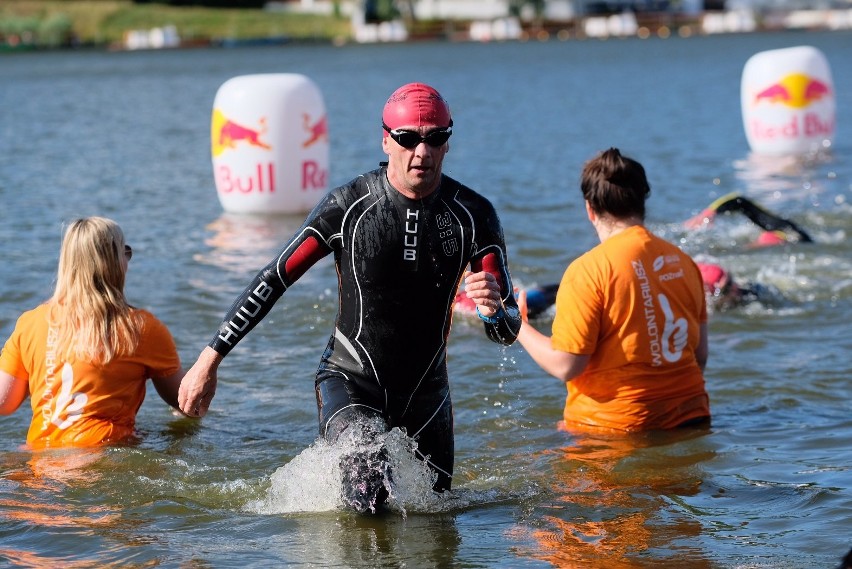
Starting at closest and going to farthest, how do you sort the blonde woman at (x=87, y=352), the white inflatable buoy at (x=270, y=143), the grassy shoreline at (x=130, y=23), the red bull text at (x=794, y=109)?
the blonde woman at (x=87, y=352)
the white inflatable buoy at (x=270, y=143)
the red bull text at (x=794, y=109)
the grassy shoreline at (x=130, y=23)

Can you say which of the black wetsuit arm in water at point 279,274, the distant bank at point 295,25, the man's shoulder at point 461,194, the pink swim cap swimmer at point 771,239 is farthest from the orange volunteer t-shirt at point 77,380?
the distant bank at point 295,25

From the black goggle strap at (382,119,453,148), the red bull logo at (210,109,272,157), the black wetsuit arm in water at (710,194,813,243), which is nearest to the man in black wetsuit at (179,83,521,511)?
the black goggle strap at (382,119,453,148)

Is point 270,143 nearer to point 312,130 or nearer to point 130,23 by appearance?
point 312,130

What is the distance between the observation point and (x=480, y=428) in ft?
26.0

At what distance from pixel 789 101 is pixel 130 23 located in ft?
287

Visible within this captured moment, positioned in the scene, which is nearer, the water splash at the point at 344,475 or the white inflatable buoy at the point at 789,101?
the water splash at the point at 344,475

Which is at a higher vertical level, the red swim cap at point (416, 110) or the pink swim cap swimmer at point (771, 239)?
the red swim cap at point (416, 110)

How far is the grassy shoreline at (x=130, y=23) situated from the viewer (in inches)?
3693

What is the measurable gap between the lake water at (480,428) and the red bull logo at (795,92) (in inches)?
41.6

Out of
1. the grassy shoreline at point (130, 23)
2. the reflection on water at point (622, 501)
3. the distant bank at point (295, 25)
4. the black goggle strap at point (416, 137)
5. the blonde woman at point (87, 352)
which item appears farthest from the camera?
the distant bank at point (295, 25)

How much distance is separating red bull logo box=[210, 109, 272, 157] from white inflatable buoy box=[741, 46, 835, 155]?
8951mm

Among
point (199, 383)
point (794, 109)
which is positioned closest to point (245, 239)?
point (199, 383)

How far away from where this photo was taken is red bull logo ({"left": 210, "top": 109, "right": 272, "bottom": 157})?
15.5 meters

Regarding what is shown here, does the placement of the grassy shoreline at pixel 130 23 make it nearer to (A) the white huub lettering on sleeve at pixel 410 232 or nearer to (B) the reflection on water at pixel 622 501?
(B) the reflection on water at pixel 622 501
